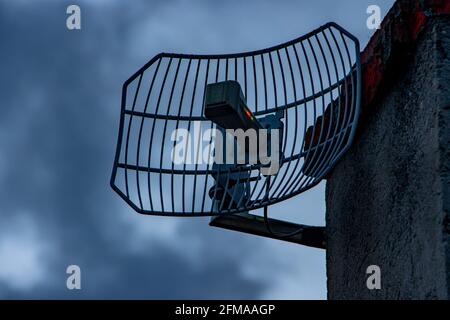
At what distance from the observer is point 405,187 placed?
433 cm

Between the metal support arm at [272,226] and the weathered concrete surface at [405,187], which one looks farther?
the metal support arm at [272,226]

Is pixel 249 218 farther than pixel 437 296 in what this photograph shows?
Yes

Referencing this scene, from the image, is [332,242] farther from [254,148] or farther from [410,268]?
[410,268]

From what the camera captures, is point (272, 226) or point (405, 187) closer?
→ point (405, 187)

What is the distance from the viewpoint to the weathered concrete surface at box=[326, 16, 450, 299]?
395 cm

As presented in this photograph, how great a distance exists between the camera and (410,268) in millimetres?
4180

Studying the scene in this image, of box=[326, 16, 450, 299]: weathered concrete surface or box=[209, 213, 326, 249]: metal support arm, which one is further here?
box=[209, 213, 326, 249]: metal support arm

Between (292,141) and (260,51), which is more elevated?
(260,51)

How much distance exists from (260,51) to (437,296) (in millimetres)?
1730

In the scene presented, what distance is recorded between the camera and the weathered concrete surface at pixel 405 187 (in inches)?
156
